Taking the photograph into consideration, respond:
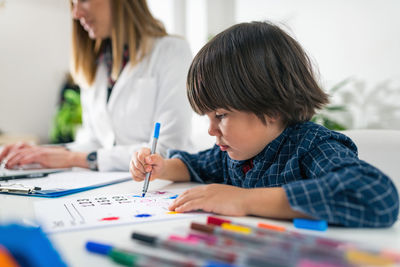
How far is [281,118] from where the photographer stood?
2.68 ft

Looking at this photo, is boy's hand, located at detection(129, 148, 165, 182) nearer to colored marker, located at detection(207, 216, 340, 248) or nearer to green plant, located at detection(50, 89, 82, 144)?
colored marker, located at detection(207, 216, 340, 248)

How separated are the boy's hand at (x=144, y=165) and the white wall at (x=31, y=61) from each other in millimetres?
3404

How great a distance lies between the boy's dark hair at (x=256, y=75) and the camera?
772 millimetres

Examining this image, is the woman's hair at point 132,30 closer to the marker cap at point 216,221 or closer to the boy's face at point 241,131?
the boy's face at point 241,131

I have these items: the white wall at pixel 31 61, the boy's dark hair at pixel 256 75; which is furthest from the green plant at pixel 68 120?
the boy's dark hair at pixel 256 75

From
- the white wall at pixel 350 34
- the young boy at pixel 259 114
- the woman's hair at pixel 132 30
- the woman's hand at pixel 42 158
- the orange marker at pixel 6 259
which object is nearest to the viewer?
the orange marker at pixel 6 259

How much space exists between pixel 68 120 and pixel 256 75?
332 cm

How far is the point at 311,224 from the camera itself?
54cm

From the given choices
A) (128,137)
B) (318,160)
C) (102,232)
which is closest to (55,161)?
(128,137)

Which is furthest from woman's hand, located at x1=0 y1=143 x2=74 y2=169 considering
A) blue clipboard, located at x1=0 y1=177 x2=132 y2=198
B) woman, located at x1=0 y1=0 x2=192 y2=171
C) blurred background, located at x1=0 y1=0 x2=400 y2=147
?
blurred background, located at x1=0 y1=0 x2=400 y2=147

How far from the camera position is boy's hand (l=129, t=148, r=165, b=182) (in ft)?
2.81

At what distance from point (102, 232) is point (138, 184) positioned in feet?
1.31

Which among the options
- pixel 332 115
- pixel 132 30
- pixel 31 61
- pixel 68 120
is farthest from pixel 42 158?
pixel 31 61

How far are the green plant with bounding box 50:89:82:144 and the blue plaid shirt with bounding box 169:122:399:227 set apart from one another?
122 inches
